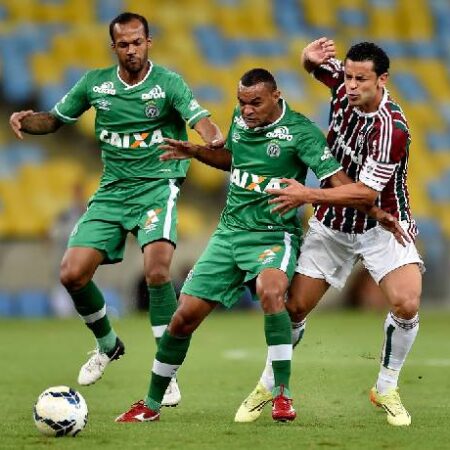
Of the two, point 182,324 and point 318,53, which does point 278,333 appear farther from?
point 318,53

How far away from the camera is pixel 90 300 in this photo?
28.0 ft

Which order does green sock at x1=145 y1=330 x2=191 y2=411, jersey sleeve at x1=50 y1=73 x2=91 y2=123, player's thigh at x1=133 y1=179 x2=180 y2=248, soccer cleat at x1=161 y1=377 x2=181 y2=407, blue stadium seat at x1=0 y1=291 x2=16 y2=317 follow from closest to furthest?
1. green sock at x1=145 y1=330 x2=191 y2=411
2. soccer cleat at x1=161 y1=377 x2=181 y2=407
3. player's thigh at x1=133 y1=179 x2=180 y2=248
4. jersey sleeve at x1=50 y1=73 x2=91 y2=123
5. blue stadium seat at x1=0 y1=291 x2=16 y2=317

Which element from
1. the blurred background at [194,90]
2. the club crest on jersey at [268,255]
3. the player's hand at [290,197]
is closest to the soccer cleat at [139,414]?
the club crest on jersey at [268,255]

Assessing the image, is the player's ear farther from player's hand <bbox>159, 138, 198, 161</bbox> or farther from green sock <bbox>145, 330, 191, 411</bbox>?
green sock <bbox>145, 330, 191, 411</bbox>

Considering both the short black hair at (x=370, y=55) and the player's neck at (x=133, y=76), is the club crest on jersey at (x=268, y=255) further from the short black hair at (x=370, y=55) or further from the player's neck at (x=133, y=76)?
the player's neck at (x=133, y=76)

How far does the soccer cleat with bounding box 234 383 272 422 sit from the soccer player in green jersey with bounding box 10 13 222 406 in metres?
0.91

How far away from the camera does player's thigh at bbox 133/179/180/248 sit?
830 cm

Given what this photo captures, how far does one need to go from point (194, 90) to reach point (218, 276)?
500 inches

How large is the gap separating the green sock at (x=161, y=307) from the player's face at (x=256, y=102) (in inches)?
54.4

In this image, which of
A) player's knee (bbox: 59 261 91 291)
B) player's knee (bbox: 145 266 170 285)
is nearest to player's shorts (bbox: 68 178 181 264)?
player's knee (bbox: 59 261 91 291)

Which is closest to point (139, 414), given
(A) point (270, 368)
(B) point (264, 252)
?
(A) point (270, 368)

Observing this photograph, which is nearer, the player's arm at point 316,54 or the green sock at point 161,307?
the player's arm at point 316,54

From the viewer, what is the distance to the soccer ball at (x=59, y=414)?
675 cm

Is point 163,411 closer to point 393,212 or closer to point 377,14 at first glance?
point 393,212
